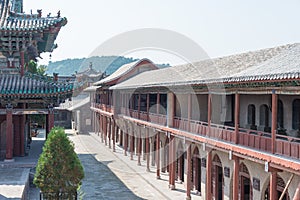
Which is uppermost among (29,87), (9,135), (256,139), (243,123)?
(29,87)

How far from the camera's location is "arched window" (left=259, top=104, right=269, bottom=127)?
788 inches

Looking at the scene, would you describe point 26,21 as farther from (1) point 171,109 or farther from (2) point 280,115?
(2) point 280,115

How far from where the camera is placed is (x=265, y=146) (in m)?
14.8

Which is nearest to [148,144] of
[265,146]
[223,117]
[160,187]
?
[160,187]

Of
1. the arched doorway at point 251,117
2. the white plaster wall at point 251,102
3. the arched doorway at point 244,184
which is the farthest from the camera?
the arched doorway at point 251,117

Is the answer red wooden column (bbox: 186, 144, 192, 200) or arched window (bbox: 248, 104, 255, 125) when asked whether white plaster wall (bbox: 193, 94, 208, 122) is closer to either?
red wooden column (bbox: 186, 144, 192, 200)

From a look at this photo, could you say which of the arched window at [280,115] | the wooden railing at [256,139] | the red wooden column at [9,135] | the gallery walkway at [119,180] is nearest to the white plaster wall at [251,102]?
the arched window at [280,115]

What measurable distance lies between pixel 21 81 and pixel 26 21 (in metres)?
3.30

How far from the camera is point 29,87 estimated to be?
72.2ft

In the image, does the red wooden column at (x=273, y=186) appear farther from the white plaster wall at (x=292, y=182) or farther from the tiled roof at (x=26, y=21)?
the tiled roof at (x=26, y=21)

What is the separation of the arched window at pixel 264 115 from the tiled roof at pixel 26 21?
37.0 ft

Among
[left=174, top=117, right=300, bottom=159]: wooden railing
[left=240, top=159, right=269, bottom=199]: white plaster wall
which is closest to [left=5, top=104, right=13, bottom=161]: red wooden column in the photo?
[left=174, top=117, right=300, bottom=159]: wooden railing

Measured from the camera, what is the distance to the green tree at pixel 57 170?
15797 mm

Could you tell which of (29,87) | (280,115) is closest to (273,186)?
(280,115)
